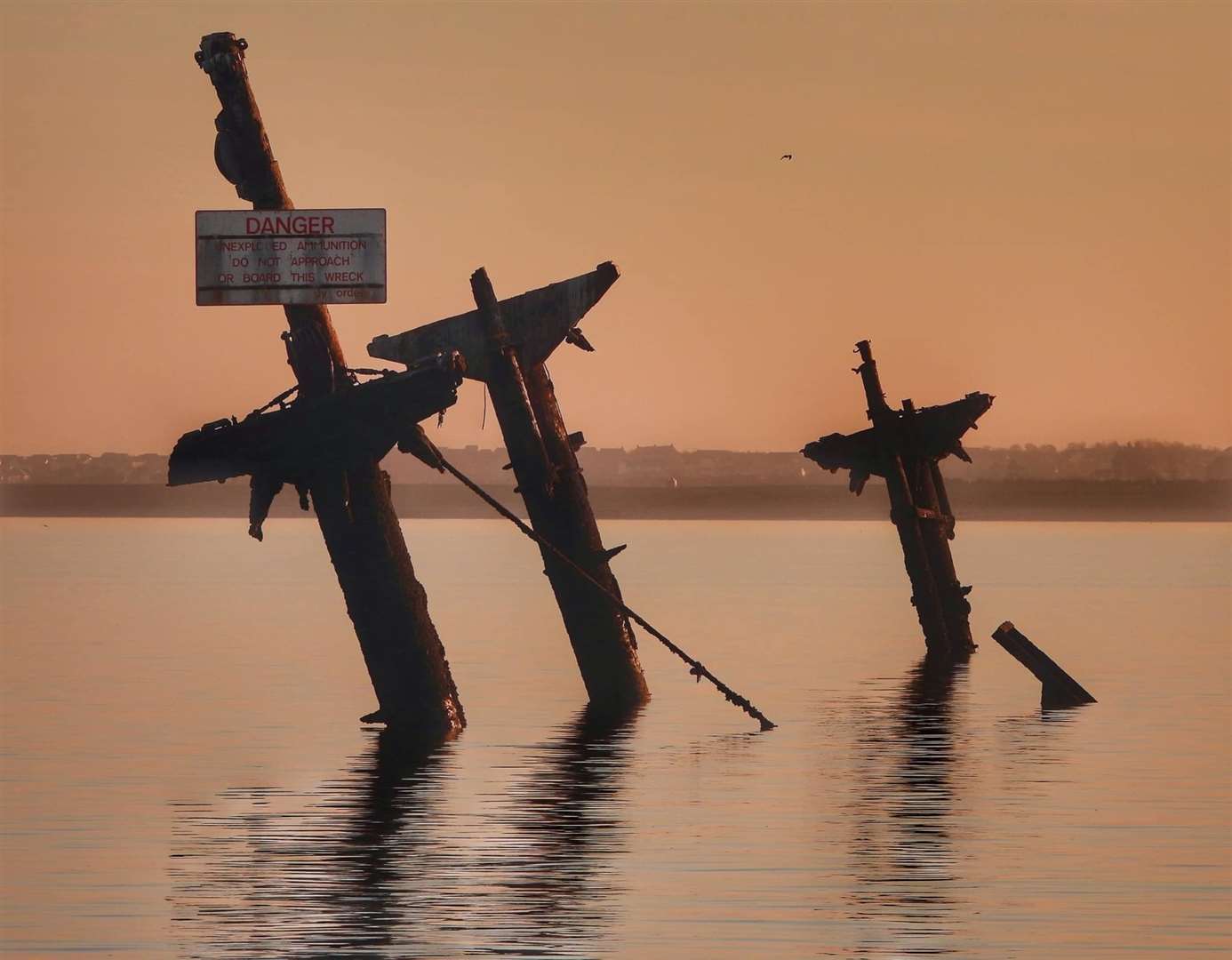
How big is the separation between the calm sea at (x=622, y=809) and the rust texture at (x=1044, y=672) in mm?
503

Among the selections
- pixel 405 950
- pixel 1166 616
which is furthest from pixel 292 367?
pixel 1166 616

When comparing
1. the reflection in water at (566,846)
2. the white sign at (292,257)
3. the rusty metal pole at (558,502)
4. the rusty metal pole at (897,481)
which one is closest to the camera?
the reflection in water at (566,846)

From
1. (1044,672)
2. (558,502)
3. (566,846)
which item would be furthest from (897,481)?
(566,846)

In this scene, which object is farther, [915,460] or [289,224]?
[915,460]

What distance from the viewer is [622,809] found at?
20.9 meters

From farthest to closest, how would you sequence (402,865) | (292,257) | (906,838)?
(292,257)
(906,838)
(402,865)

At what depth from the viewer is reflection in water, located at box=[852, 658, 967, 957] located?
15.5 metres

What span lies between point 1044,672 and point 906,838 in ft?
34.4

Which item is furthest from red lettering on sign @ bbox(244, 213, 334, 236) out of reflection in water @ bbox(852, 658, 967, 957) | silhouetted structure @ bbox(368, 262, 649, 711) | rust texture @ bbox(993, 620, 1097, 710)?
rust texture @ bbox(993, 620, 1097, 710)

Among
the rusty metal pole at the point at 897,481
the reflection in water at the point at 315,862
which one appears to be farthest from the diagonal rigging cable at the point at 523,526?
the rusty metal pole at the point at 897,481

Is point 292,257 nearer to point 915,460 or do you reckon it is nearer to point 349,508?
point 349,508

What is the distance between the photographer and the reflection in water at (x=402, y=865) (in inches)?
593

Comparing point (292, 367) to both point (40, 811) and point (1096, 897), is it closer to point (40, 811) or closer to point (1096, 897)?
point (40, 811)

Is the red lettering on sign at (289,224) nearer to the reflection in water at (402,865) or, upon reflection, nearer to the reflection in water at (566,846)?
the reflection in water at (402,865)
